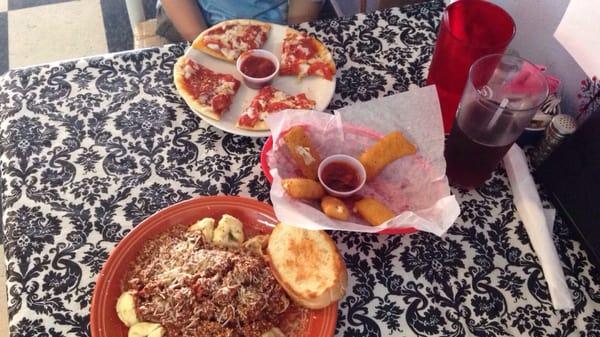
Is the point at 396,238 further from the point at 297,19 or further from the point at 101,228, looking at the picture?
the point at 297,19

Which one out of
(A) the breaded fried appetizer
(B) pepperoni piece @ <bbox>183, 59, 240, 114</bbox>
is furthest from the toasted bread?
(B) pepperoni piece @ <bbox>183, 59, 240, 114</bbox>

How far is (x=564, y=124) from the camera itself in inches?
42.0

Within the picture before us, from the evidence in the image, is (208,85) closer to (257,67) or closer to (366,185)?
(257,67)

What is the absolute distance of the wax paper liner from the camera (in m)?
0.93

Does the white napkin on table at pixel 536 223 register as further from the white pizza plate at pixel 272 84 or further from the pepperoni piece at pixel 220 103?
the pepperoni piece at pixel 220 103

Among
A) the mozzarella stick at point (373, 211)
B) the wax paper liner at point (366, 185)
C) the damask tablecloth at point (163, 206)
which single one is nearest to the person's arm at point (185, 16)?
the damask tablecloth at point (163, 206)

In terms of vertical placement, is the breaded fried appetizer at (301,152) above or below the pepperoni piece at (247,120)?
above

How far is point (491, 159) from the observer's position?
1.02 metres

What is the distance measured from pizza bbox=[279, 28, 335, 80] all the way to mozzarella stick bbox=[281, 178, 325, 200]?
39 centimetres

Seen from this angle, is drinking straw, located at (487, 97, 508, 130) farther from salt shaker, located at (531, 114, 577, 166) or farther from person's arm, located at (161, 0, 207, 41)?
person's arm, located at (161, 0, 207, 41)

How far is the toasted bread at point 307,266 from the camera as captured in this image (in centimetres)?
88

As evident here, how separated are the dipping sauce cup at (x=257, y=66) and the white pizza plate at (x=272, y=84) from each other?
0.08 ft

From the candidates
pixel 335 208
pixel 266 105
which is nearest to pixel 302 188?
pixel 335 208

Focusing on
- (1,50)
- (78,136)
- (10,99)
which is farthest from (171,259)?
(1,50)
